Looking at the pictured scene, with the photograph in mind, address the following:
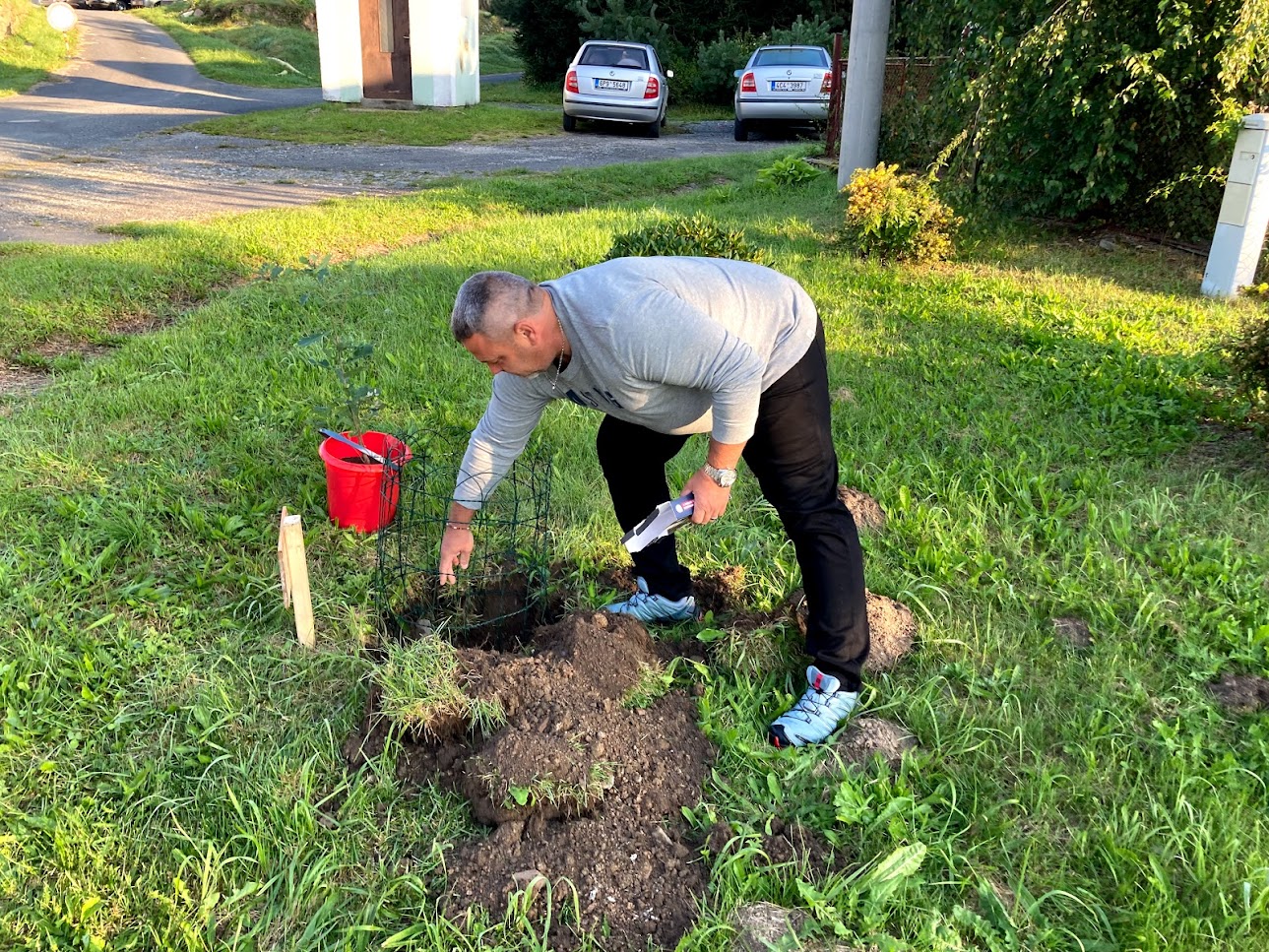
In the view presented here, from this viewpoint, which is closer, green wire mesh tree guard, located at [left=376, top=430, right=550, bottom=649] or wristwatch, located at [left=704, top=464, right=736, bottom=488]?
wristwatch, located at [left=704, top=464, right=736, bottom=488]

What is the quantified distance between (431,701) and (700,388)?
109 cm

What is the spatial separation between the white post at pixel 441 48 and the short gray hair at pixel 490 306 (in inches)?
684

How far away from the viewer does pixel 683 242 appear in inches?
235

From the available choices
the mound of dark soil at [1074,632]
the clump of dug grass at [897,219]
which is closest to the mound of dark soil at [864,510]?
the mound of dark soil at [1074,632]

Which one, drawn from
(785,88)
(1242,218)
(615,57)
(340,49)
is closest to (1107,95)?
(1242,218)

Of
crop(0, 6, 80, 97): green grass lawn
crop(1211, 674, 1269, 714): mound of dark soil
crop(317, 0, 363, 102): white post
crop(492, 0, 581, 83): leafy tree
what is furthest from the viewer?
crop(492, 0, 581, 83): leafy tree

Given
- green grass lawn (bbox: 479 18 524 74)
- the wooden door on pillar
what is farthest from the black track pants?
green grass lawn (bbox: 479 18 524 74)

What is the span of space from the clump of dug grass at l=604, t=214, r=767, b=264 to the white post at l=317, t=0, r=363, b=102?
13.7 meters

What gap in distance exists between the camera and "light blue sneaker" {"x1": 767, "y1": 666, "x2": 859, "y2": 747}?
8.15 feet

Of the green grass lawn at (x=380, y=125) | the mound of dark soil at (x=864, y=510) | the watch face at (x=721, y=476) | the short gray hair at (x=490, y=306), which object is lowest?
the mound of dark soil at (x=864, y=510)

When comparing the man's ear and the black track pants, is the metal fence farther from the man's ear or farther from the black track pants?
the man's ear

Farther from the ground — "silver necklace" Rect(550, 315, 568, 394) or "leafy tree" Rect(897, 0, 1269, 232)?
"leafy tree" Rect(897, 0, 1269, 232)

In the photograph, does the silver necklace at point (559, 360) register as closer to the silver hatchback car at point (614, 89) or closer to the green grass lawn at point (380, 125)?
the green grass lawn at point (380, 125)

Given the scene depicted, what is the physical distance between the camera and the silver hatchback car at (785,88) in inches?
594
